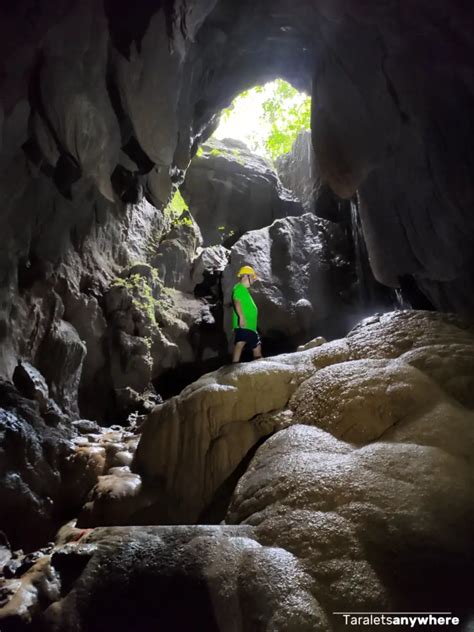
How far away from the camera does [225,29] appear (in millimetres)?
9406

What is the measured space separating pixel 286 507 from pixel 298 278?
41.8 feet

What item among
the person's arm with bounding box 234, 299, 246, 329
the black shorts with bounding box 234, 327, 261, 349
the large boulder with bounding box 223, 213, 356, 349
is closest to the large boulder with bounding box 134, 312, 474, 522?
the black shorts with bounding box 234, 327, 261, 349

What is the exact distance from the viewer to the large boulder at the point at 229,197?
19875mm

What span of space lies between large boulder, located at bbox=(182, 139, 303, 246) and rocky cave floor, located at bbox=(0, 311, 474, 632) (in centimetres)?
1582

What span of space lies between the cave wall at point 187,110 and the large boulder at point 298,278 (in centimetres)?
531

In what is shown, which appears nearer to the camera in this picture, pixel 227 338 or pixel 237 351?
pixel 237 351

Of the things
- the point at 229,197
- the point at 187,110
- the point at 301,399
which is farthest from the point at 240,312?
the point at 229,197

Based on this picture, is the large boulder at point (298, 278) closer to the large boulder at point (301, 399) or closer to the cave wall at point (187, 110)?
the cave wall at point (187, 110)

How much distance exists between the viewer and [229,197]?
65.6 feet

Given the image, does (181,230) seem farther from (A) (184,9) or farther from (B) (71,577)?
(B) (71,577)

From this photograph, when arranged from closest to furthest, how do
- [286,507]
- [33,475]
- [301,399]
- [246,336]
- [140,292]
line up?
[286,507]
[301,399]
[33,475]
[246,336]
[140,292]

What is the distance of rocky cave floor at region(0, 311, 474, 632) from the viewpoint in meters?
2.00

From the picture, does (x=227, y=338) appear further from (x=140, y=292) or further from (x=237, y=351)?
(x=237, y=351)

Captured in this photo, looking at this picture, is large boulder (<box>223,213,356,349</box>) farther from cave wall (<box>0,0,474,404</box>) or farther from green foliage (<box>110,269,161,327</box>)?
cave wall (<box>0,0,474,404</box>)
